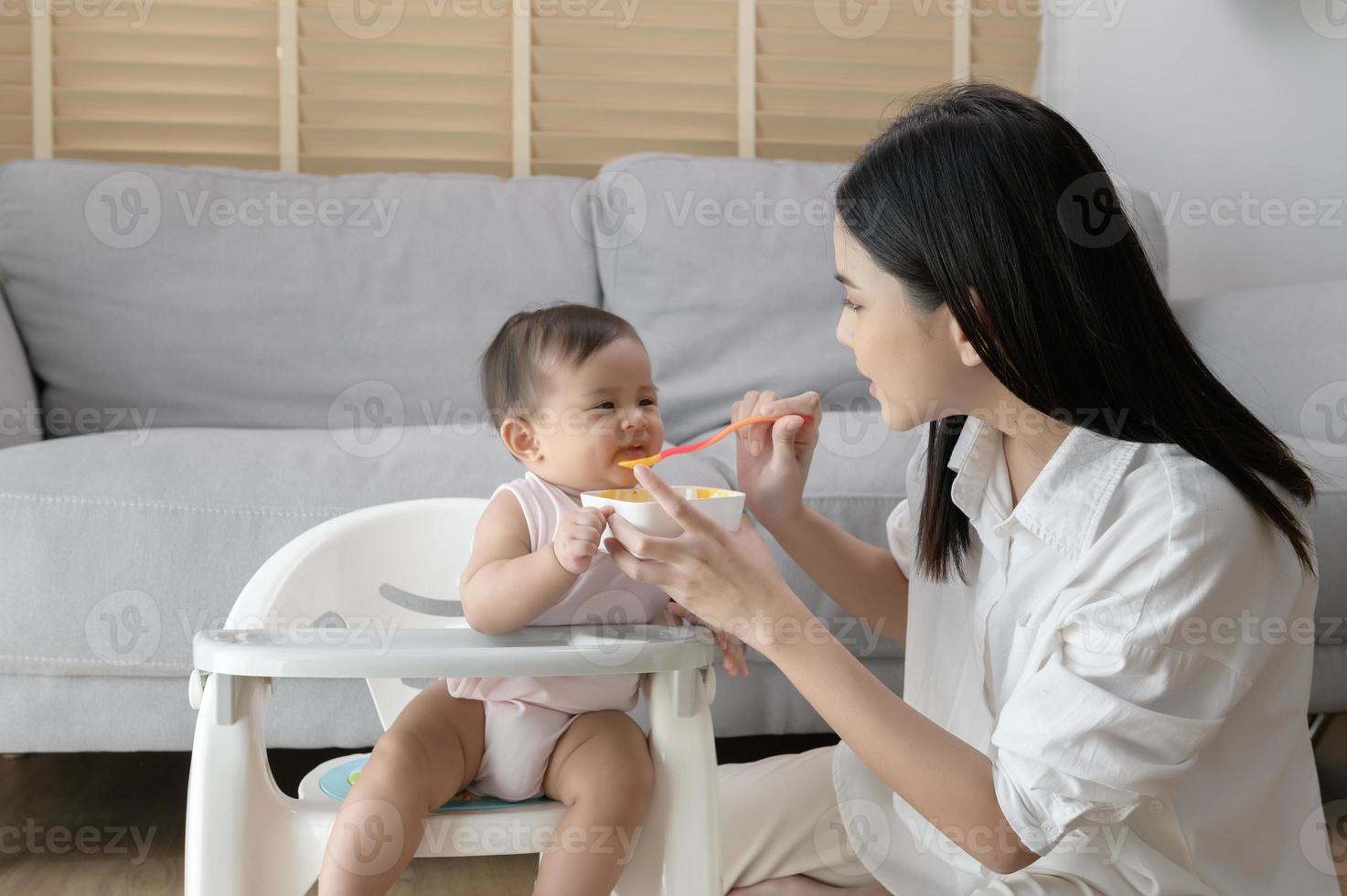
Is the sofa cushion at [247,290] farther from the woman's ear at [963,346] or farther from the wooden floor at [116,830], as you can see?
the woman's ear at [963,346]

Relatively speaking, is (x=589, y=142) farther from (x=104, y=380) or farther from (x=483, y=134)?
(x=104, y=380)

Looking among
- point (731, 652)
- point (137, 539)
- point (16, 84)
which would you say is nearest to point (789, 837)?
point (731, 652)

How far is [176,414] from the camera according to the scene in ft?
6.39

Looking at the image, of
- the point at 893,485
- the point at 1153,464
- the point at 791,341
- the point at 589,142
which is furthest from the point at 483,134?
the point at 1153,464

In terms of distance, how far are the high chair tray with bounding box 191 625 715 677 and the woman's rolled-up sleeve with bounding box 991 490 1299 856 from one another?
252mm

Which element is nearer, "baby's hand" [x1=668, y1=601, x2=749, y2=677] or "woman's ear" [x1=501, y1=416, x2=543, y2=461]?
"baby's hand" [x1=668, y1=601, x2=749, y2=677]

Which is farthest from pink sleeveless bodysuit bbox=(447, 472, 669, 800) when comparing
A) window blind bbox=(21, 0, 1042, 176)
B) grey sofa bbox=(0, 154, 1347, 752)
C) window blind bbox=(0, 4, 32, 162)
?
window blind bbox=(0, 4, 32, 162)

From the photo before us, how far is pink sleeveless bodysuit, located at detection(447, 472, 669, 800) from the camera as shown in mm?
990

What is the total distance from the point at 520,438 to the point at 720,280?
1011mm

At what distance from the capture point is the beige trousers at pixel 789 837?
1221 millimetres

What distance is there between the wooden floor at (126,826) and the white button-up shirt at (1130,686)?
553 millimetres

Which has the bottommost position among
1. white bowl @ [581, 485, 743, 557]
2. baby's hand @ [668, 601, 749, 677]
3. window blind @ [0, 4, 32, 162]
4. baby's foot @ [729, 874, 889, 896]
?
baby's foot @ [729, 874, 889, 896]

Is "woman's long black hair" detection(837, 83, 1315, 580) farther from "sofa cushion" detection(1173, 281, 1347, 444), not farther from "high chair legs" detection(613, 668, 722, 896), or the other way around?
"sofa cushion" detection(1173, 281, 1347, 444)

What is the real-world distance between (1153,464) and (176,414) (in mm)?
1559
